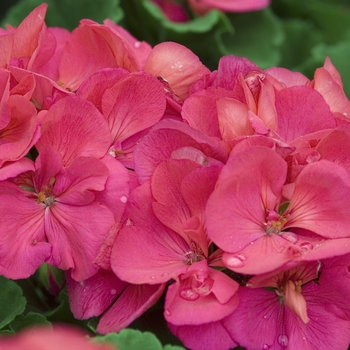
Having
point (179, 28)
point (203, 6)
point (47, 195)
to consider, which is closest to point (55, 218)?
point (47, 195)

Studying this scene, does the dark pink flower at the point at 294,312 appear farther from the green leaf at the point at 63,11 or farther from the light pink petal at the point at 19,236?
the green leaf at the point at 63,11

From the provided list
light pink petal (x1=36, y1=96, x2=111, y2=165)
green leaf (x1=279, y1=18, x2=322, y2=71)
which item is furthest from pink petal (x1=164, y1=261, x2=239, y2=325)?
green leaf (x1=279, y1=18, x2=322, y2=71)

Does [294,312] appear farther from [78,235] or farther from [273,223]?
[78,235]

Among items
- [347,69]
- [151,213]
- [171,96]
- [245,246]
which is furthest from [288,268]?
[347,69]

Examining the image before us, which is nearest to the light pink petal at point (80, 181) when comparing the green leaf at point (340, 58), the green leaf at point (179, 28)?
→ the green leaf at point (179, 28)

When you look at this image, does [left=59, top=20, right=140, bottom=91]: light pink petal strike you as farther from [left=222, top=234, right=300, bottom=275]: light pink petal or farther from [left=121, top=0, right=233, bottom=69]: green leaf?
[left=121, top=0, right=233, bottom=69]: green leaf
